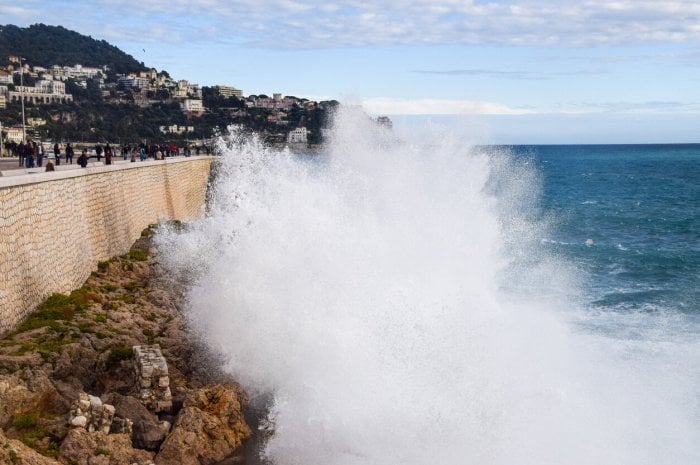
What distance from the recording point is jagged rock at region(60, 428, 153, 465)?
761cm

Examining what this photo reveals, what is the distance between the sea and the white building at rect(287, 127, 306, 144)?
5966 centimetres

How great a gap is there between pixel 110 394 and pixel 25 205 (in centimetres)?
363

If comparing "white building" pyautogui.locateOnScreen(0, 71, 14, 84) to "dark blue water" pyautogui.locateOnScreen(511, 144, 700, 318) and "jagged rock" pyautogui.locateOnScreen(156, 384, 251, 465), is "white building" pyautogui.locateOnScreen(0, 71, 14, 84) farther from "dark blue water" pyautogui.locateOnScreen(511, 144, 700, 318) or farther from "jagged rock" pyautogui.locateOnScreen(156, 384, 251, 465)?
"jagged rock" pyautogui.locateOnScreen(156, 384, 251, 465)

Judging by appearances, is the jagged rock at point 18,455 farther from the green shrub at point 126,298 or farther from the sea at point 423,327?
the green shrub at point 126,298

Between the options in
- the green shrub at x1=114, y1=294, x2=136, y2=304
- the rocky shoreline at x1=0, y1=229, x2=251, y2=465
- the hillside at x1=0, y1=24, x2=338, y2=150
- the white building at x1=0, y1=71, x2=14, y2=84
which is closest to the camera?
the rocky shoreline at x1=0, y1=229, x2=251, y2=465

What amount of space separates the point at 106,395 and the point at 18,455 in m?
2.29

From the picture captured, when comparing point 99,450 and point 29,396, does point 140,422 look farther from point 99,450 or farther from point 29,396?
point 29,396

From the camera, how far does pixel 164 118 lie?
94.5 meters

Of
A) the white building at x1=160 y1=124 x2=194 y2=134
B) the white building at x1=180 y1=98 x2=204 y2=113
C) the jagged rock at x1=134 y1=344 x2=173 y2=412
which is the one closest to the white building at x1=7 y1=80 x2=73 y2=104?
the white building at x1=180 y1=98 x2=204 y2=113

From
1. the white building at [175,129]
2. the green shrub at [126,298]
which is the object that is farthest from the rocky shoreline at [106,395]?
the white building at [175,129]

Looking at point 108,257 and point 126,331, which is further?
point 108,257

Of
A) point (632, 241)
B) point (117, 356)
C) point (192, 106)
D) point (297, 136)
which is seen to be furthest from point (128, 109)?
point (117, 356)

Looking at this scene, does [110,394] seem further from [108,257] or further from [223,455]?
[108,257]

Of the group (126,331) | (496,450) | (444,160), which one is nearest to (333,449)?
(496,450)
